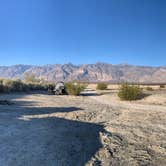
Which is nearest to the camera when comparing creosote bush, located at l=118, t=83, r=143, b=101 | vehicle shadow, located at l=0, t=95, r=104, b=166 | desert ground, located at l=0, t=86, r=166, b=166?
vehicle shadow, located at l=0, t=95, r=104, b=166

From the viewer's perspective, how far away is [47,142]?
29.0 ft

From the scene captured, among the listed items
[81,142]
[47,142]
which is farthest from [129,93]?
[47,142]

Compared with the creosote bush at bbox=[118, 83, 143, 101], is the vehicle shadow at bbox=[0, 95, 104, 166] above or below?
below

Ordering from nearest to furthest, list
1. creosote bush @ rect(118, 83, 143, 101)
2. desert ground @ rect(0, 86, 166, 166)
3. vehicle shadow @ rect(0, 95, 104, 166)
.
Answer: vehicle shadow @ rect(0, 95, 104, 166) < desert ground @ rect(0, 86, 166, 166) < creosote bush @ rect(118, 83, 143, 101)

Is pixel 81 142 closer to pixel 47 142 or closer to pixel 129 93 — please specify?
pixel 47 142

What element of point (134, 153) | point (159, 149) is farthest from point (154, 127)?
point (134, 153)

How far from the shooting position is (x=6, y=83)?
3656 cm

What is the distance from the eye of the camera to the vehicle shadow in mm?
7179

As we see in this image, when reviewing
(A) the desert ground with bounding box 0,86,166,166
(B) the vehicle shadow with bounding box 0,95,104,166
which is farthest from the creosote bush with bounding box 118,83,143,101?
(B) the vehicle shadow with bounding box 0,95,104,166

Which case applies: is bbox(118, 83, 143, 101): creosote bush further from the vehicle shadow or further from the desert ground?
the vehicle shadow

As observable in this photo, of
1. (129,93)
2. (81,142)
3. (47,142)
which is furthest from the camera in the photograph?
(129,93)

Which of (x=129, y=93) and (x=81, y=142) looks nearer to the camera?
(x=81, y=142)

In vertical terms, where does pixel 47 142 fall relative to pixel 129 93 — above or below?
below

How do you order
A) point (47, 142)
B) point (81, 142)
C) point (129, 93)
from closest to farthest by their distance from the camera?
1. point (47, 142)
2. point (81, 142)
3. point (129, 93)
